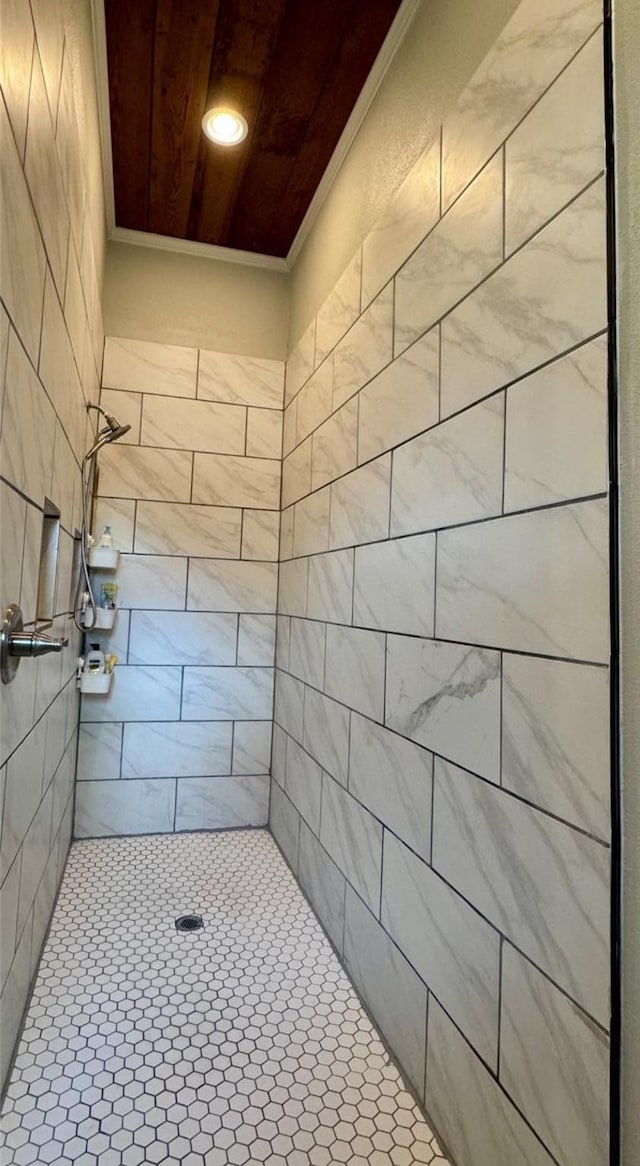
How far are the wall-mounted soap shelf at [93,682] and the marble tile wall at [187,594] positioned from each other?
14 cm

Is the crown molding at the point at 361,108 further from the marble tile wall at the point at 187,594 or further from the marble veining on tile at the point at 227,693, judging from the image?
the marble veining on tile at the point at 227,693

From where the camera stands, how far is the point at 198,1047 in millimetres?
1240

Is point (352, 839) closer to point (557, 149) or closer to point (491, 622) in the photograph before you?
point (491, 622)

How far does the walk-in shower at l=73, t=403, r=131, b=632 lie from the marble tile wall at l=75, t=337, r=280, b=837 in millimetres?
164

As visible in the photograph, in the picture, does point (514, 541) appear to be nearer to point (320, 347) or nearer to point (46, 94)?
point (46, 94)

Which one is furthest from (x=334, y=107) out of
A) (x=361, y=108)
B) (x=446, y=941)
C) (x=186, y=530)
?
(x=446, y=941)

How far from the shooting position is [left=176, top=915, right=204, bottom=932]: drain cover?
166cm

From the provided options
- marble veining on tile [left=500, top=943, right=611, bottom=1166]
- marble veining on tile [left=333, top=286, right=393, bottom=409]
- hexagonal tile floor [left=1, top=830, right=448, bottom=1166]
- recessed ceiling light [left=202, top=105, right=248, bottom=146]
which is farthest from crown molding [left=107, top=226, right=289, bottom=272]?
marble veining on tile [left=500, top=943, right=611, bottom=1166]

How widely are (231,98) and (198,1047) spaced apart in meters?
2.44

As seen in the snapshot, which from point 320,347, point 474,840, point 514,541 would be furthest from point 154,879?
point 320,347

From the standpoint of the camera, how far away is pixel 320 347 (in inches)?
78.1

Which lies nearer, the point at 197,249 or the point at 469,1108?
the point at 469,1108

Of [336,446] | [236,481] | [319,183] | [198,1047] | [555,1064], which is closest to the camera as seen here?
[555,1064]

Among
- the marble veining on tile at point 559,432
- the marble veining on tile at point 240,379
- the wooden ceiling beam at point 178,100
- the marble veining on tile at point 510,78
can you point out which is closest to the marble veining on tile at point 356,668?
the marble veining on tile at point 559,432
